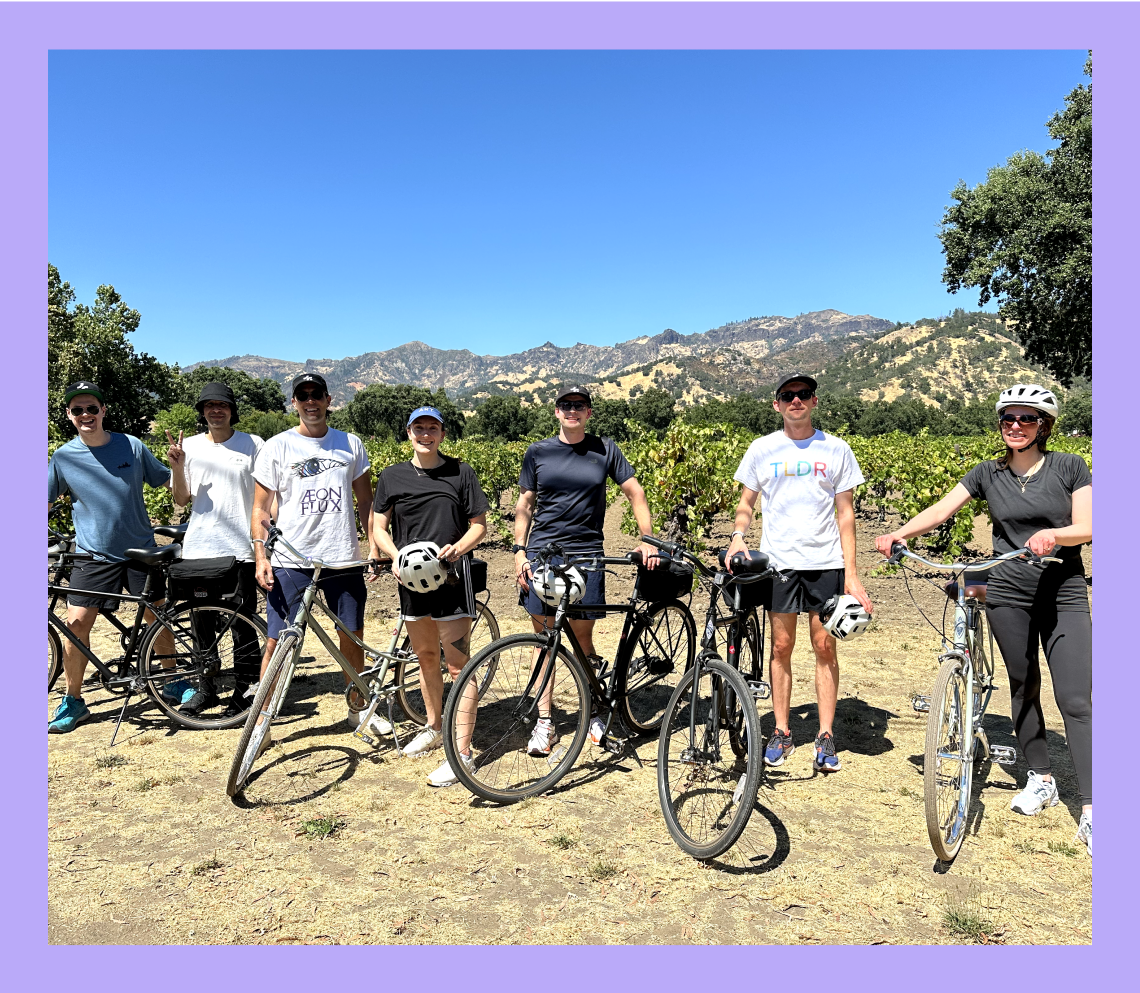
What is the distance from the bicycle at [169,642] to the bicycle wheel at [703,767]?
2.76 m

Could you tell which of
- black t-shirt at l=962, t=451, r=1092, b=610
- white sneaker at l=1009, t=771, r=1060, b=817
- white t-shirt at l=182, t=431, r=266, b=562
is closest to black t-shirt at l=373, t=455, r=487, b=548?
white t-shirt at l=182, t=431, r=266, b=562

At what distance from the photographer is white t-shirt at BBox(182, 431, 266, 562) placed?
461cm

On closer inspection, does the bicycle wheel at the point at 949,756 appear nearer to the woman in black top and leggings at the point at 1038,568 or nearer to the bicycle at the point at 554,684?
the woman in black top and leggings at the point at 1038,568

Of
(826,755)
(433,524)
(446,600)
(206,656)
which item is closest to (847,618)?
(826,755)

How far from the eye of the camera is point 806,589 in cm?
391

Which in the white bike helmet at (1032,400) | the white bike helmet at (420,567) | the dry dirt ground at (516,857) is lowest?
the dry dirt ground at (516,857)

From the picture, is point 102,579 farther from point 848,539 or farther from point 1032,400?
point 1032,400

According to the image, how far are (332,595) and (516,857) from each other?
1888 millimetres

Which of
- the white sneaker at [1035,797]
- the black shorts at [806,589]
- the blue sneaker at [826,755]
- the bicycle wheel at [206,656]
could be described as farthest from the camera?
the bicycle wheel at [206,656]

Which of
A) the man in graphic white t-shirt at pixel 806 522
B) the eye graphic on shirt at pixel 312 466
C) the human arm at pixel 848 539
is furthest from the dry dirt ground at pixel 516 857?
the eye graphic on shirt at pixel 312 466

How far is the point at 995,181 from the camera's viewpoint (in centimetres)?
2278

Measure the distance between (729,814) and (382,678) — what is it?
2030mm

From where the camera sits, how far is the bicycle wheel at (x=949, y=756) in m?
2.95

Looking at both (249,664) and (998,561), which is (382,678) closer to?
(249,664)
